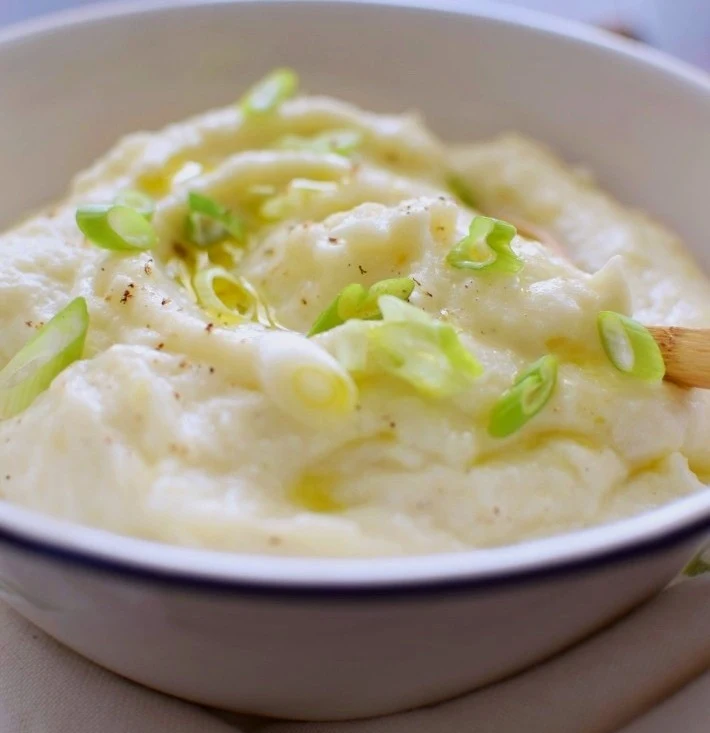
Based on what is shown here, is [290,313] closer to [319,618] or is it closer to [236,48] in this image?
[319,618]

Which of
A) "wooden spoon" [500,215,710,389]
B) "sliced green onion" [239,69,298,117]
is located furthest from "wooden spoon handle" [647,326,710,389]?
"sliced green onion" [239,69,298,117]

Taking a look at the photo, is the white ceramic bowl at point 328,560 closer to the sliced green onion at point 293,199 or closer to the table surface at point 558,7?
the sliced green onion at point 293,199

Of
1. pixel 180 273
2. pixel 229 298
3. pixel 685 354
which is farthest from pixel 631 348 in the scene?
pixel 180 273

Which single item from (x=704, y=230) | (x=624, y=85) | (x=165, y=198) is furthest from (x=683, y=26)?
(x=165, y=198)

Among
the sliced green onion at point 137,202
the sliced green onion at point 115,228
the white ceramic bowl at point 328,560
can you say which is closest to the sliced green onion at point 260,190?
the sliced green onion at point 137,202

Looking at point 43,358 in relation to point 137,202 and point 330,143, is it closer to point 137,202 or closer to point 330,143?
point 137,202

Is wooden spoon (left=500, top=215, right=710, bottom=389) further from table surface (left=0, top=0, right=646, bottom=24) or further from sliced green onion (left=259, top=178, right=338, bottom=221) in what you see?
table surface (left=0, top=0, right=646, bottom=24)
